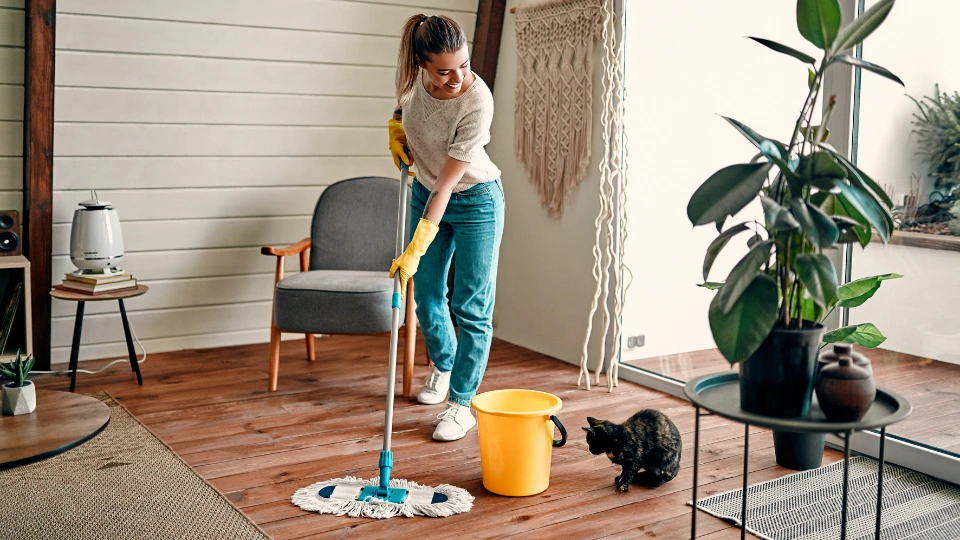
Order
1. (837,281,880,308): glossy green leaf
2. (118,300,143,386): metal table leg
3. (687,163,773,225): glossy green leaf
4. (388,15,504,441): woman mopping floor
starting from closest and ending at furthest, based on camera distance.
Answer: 1. (687,163,773,225): glossy green leaf
2. (837,281,880,308): glossy green leaf
3. (388,15,504,441): woman mopping floor
4. (118,300,143,386): metal table leg

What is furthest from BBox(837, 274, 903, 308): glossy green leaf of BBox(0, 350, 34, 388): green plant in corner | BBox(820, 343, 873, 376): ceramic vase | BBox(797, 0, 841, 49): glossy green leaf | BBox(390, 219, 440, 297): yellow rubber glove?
BBox(0, 350, 34, 388): green plant in corner

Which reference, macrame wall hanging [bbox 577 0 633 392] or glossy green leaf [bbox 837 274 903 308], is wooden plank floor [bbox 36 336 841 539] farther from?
glossy green leaf [bbox 837 274 903 308]

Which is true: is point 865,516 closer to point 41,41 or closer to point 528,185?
point 528,185

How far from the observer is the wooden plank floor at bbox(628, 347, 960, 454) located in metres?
2.40

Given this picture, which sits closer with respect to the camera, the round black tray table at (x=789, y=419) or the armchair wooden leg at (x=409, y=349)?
the round black tray table at (x=789, y=419)

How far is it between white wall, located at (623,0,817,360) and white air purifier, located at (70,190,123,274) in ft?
6.65

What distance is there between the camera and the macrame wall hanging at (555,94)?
3584 mm

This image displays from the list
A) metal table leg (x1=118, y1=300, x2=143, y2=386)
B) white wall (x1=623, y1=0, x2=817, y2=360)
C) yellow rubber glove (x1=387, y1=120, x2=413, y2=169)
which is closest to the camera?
yellow rubber glove (x1=387, y1=120, x2=413, y2=169)

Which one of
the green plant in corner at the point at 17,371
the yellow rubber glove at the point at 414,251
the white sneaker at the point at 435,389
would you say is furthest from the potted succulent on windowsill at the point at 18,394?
the white sneaker at the point at 435,389

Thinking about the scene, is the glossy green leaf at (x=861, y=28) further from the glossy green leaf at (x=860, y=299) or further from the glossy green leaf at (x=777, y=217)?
the glossy green leaf at (x=860, y=299)

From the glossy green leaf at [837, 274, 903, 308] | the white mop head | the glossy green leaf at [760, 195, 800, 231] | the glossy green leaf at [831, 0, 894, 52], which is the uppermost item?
the glossy green leaf at [831, 0, 894, 52]

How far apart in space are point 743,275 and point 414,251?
111 centimetres

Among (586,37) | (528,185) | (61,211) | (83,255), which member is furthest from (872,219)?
(61,211)

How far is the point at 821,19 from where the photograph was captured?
1527 millimetres
